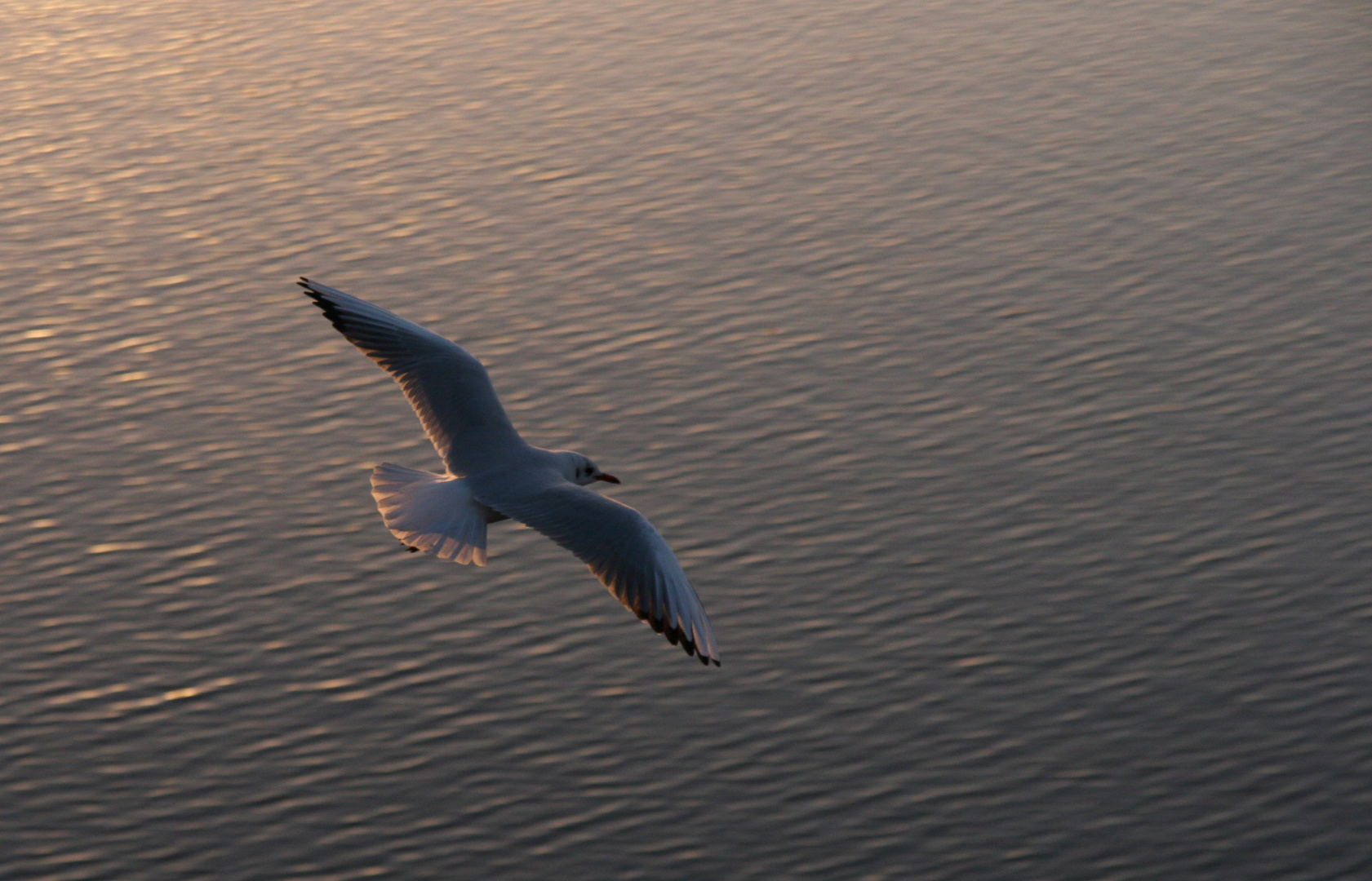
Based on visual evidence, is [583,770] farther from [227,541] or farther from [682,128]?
[682,128]

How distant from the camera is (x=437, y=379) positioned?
1537 centimetres

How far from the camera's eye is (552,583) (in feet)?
61.1

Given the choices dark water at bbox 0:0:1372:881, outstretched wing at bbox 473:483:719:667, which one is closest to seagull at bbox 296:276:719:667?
outstretched wing at bbox 473:483:719:667

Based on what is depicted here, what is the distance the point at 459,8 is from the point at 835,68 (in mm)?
7093

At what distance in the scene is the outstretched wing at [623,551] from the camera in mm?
12711

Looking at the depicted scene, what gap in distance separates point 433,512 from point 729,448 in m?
6.99

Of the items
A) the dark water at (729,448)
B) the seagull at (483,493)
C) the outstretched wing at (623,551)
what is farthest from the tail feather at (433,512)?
the dark water at (729,448)

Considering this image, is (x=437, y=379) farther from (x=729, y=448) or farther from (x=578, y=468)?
(x=729, y=448)

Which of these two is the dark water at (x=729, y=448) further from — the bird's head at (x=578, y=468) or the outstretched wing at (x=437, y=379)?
the outstretched wing at (x=437, y=379)

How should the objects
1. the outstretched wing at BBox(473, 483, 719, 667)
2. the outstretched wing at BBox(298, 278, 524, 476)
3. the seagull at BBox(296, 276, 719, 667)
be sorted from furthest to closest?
the outstretched wing at BBox(298, 278, 524, 476), the seagull at BBox(296, 276, 719, 667), the outstretched wing at BBox(473, 483, 719, 667)

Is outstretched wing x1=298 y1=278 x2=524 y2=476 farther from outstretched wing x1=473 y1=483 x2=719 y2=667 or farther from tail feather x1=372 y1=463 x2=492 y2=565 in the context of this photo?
outstretched wing x1=473 y1=483 x2=719 y2=667

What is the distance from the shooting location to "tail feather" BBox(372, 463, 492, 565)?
44.4 ft

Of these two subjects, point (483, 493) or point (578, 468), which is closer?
point (483, 493)

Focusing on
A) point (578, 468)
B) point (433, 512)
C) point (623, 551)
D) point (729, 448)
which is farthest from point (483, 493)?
point (729, 448)
